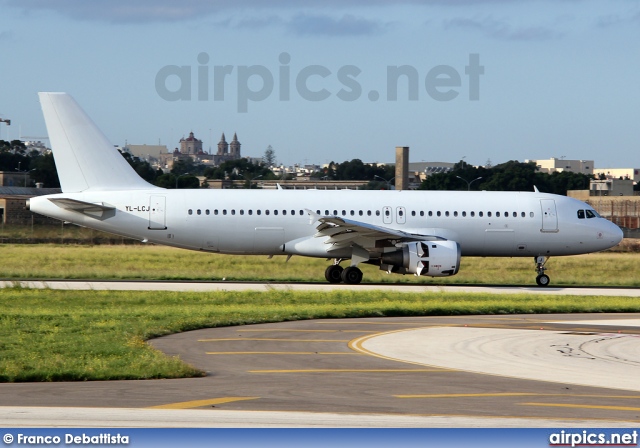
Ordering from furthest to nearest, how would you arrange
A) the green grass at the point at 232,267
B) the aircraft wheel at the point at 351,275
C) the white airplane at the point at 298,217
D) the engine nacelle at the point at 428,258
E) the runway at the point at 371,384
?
1. the green grass at the point at 232,267
2. the aircraft wheel at the point at 351,275
3. the white airplane at the point at 298,217
4. the engine nacelle at the point at 428,258
5. the runway at the point at 371,384

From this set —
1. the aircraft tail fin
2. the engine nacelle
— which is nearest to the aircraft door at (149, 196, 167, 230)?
the aircraft tail fin

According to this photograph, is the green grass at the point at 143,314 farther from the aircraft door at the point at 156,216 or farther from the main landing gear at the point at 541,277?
the main landing gear at the point at 541,277

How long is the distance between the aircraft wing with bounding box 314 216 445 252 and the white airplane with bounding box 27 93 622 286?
0.05 meters

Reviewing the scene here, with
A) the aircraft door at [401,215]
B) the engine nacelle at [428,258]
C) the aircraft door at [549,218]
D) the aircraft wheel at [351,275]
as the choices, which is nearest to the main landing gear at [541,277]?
the aircraft door at [549,218]

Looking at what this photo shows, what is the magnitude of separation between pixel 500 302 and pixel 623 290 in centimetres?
987

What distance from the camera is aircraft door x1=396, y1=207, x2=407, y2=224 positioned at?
3862cm

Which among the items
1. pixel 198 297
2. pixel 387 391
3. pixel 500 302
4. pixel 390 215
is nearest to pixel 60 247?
pixel 390 215

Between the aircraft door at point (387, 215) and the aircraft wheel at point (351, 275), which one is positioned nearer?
the aircraft wheel at point (351, 275)

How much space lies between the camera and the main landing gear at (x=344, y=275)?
3803 centimetres

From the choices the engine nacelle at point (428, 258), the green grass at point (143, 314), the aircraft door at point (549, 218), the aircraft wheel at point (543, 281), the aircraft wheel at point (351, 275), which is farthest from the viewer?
the aircraft door at point (549, 218)

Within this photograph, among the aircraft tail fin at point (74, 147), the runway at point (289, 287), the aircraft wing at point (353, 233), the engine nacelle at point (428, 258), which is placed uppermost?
the aircraft tail fin at point (74, 147)

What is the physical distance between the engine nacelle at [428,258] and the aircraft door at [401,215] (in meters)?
2.11

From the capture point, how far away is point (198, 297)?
98.8 ft

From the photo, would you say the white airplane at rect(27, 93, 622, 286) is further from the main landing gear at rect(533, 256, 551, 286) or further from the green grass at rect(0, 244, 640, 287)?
the green grass at rect(0, 244, 640, 287)
